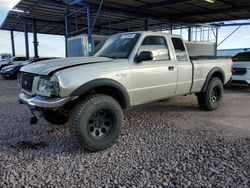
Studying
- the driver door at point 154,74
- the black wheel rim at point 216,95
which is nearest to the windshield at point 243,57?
the black wheel rim at point 216,95

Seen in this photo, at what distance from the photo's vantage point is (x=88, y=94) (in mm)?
3869

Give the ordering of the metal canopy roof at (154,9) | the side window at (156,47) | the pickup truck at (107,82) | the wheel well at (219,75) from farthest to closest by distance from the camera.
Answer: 1. the metal canopy roof at (154,9)
2. the wheel well at (219,75)
3. the side window at (156,47)
4. the pickup truck at (107,82)

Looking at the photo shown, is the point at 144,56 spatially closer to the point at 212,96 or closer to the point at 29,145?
the point at 29,145

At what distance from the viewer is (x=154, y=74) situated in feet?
14.9

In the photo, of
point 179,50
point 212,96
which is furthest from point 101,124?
point 212,96

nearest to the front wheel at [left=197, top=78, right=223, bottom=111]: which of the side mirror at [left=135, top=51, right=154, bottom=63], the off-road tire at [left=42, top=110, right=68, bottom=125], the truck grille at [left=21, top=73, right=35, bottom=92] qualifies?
the side mirror at [left=135, top=51, right=154, bottom=63]

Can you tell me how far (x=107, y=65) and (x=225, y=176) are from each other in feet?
7.61

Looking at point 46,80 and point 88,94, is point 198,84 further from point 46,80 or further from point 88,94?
point 46,80

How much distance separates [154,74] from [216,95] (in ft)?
8.98

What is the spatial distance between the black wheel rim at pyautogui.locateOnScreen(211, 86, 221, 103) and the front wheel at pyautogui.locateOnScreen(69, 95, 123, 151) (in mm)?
3427

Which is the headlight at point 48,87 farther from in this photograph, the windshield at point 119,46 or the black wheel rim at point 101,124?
Answer: the windshield at point 119,46

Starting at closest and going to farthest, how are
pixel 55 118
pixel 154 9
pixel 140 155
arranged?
pixel 140 155 < pixel 55 118 < pixel 154 9

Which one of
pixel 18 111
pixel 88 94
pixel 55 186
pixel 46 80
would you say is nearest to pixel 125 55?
pixel 88 94

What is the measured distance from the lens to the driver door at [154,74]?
4.31m
